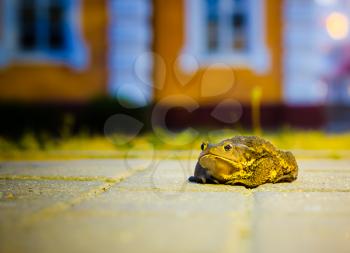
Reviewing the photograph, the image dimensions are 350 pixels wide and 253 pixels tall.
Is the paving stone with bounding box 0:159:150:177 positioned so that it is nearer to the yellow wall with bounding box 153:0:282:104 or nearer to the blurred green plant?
the blurred green plant

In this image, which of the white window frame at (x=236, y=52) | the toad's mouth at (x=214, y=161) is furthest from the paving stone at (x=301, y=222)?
the white window frame at (x=236, y=52)

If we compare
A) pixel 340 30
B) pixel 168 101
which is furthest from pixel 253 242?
pixel 340 30

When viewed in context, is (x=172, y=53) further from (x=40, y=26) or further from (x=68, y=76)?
(x=40, y=26)

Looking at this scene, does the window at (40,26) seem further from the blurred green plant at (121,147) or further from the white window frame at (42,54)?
the blurred green plant at (121,147)

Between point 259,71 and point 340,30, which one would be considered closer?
point 259,71

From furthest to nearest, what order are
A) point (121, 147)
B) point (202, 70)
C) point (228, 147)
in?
point (202, 70), point (121, 147), point (228, 147)

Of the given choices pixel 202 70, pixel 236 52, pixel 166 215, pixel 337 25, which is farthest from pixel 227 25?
pixel 166 215

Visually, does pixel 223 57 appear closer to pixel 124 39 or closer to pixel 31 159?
pixel 124 39
